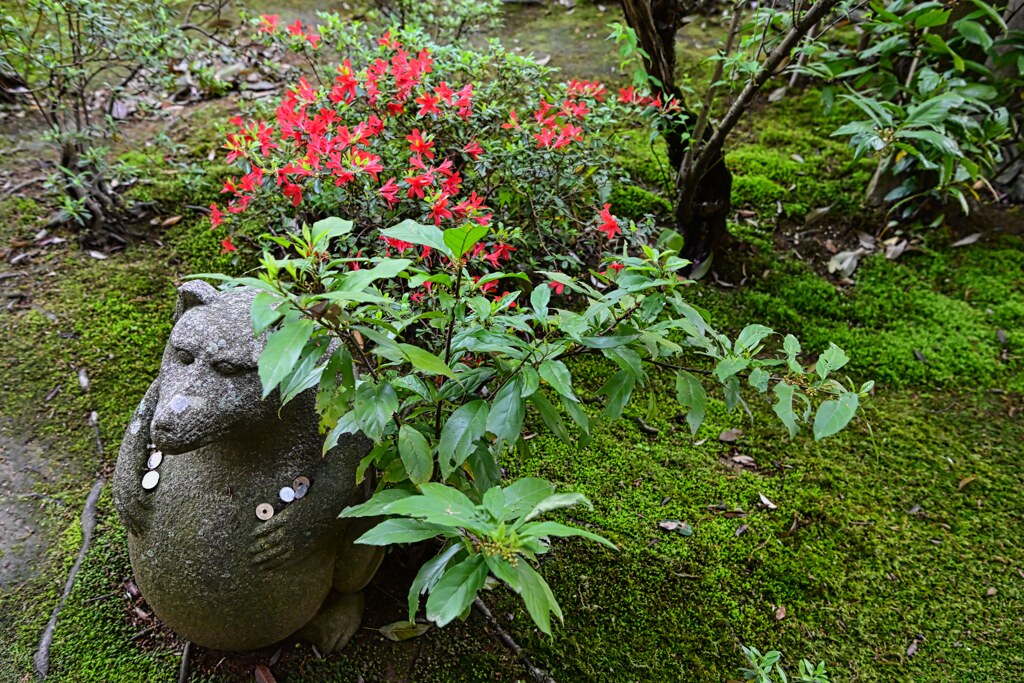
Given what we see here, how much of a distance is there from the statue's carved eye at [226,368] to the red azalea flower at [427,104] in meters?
1.23

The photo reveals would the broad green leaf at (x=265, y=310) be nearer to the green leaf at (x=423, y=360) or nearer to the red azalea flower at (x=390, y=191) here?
the green leaf at (x=423, y=360)

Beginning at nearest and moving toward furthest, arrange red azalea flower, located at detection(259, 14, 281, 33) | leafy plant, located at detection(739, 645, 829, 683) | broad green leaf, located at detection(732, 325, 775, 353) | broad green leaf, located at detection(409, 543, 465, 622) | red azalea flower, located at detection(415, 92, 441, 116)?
broad green leaf, located at detection(409, 543, 465, 622), broad green leaf, located at detection(732, 325, 775, 353), leafy plant, located at detection(739, 645, 829, 683), red azalea flower, located at detection(415, 92, 441, 116), red azalea flower, located at detection(259, 14, 281, 33)

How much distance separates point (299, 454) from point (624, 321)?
88 centimetres

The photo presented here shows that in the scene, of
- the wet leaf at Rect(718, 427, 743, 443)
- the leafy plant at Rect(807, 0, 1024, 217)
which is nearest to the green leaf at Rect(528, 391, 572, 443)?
the wet leaf at Rect(718, 427, 743, 443)

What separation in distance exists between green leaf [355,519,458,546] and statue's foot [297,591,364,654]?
845mm

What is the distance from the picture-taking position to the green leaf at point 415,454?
4.82 feet

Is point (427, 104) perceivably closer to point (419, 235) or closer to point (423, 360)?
point (419, 235)

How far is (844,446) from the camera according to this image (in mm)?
2816

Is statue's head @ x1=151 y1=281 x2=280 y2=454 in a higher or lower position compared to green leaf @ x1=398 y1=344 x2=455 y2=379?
lower

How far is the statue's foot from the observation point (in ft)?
6.45

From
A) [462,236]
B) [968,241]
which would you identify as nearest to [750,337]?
[462,236]

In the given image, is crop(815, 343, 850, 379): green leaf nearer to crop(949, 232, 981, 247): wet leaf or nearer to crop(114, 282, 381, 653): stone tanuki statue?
crop(114, 282, 381, 653): stone tanuki statue

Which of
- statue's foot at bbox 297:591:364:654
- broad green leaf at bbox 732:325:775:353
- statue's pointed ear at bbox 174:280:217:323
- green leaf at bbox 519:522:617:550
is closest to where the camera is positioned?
green leaf at bbox 519:522:617:550

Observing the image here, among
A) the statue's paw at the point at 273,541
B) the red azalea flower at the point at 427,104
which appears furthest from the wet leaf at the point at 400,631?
the red azalea flower at the point at 427,104
